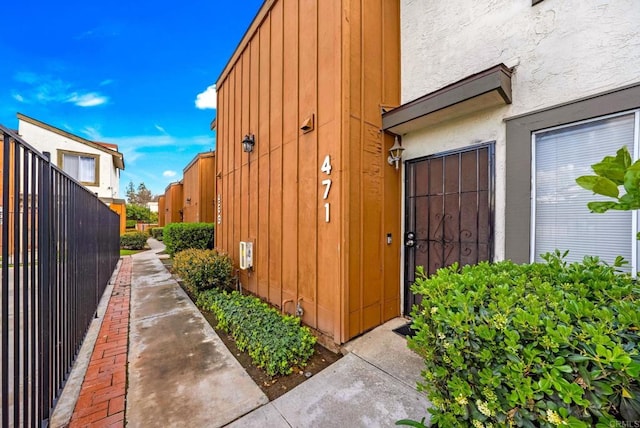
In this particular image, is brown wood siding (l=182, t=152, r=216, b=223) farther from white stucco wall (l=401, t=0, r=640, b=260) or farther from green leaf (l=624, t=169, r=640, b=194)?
green leaf (l=624, t=169, r=640, b=194)

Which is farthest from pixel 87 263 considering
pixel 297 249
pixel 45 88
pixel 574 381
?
pixel 45 88

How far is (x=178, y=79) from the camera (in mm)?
16234

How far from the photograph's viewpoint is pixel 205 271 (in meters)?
5.42

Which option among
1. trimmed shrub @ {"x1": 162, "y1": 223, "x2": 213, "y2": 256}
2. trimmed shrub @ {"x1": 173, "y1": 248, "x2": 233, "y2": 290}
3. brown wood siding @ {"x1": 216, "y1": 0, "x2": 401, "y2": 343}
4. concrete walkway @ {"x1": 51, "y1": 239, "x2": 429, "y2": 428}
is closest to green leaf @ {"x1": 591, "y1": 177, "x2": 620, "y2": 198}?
concrete walkway @ {"x1": 51, "y1": 239, "x2": 429, "y2": 428}

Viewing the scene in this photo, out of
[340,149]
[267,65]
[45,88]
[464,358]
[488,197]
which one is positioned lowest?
[464,358]

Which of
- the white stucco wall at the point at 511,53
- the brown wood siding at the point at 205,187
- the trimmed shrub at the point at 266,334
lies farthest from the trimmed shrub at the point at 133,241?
the white stucco wall at the point at 511,53

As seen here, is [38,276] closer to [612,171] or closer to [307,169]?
[307,169]

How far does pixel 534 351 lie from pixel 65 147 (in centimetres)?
1989

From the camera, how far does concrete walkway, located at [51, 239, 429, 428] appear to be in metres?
2.16

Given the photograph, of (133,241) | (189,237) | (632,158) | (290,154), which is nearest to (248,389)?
(290,154)

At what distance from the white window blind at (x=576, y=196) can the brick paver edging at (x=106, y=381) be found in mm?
4367

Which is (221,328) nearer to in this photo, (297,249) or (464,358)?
(297,249)

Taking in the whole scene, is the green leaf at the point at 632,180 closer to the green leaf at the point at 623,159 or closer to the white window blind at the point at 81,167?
the green leaf at the point at 623,159

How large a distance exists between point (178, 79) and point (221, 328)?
58.1 ft
